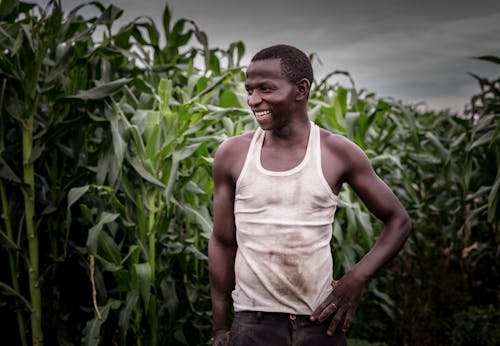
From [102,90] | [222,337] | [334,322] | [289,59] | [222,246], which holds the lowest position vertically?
[222,337]

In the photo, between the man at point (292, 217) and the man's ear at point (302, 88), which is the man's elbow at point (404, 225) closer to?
the man at point (292, 217)

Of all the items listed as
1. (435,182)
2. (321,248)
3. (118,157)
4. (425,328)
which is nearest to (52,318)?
(118,157)

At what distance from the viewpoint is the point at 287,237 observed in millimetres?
1730

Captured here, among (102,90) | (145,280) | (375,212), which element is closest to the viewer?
(375,212)

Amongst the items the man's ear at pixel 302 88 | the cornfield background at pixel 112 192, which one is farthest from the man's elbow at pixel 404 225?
the cornfield background at pixel 112 192

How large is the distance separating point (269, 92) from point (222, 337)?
28.3 inches

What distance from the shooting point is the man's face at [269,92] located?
5.75ft

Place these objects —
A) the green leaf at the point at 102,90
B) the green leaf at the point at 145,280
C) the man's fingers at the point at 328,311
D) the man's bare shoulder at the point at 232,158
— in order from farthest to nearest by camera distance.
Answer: the green leaf at the point at 102,90 < the green leaf at the point at 145,280 < the man's bare shoulder at the point at 232,158 < the man's fingers at the point at 328,311

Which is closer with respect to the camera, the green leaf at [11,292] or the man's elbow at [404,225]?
the man's elbow at [404,225]

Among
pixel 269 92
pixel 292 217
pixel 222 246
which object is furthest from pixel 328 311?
pixel 269 92

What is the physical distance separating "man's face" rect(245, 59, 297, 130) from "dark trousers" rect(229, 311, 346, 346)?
52cm

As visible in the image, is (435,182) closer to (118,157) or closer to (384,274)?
(384,274)

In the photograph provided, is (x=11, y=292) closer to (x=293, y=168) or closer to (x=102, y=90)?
(x=102, y=90)

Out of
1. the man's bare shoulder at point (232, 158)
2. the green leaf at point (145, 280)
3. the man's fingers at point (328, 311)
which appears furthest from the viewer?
the green leaf at point (145, 280)
